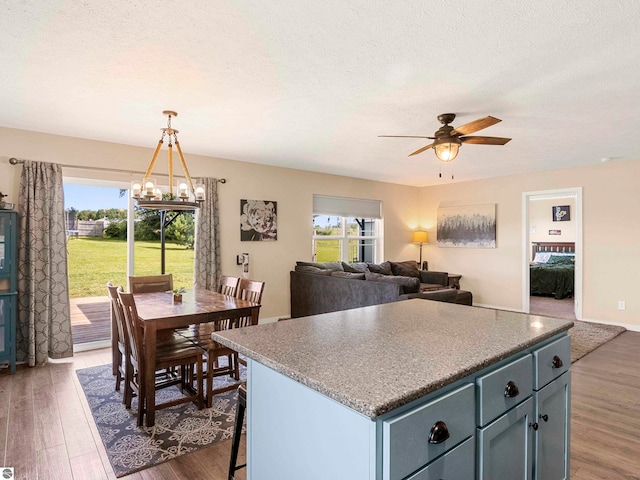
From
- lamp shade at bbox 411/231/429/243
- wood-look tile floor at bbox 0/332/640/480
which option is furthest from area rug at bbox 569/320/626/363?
lamp shade at bbox 411/231/429/243

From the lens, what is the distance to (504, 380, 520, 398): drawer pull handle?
1.40 meters

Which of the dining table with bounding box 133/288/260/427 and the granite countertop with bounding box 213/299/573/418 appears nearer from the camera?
the granite countertop with bounding box 213/299/573/418

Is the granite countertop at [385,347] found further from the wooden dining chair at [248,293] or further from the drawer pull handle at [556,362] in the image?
the wooden dining chair at [248,293]

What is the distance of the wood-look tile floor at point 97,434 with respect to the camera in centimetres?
215

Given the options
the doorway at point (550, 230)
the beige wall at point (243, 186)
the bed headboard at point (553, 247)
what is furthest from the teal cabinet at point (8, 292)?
the bed headboard at point (553, 247)

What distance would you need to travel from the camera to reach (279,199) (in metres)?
5.94

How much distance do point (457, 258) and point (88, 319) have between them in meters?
6.36

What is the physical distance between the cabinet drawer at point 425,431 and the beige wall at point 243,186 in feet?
13.8

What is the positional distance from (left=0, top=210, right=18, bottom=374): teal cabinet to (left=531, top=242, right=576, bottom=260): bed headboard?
35.3 feet

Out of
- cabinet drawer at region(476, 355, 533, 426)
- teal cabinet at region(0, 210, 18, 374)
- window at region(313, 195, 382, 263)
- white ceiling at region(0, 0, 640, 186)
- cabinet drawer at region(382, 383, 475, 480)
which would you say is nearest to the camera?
cabinet drawer at region(382, 383, 475, 480)

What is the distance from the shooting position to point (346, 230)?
7102 mm

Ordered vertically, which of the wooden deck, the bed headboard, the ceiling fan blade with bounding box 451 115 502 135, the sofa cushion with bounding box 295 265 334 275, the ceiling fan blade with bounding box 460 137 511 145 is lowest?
the wooden deck

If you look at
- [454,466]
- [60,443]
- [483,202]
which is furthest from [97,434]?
[483,202]

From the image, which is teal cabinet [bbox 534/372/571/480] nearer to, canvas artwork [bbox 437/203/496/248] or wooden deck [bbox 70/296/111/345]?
wooden deck [bbox 70/296/111/345]
